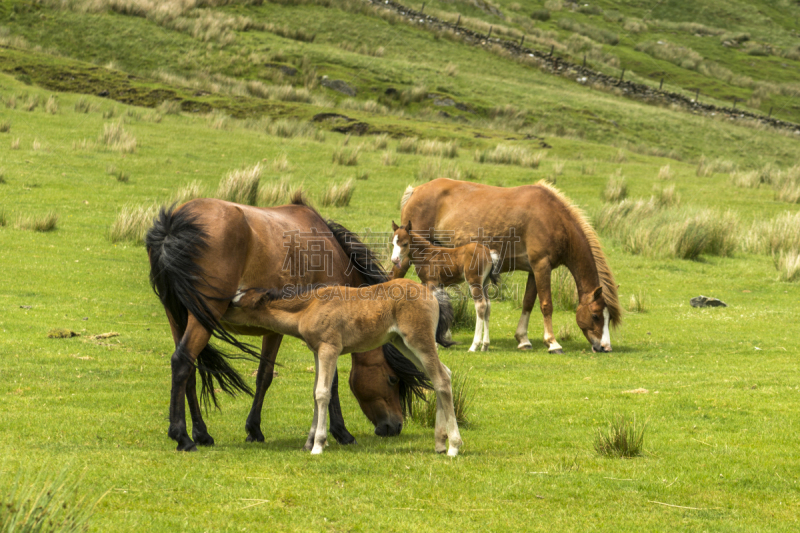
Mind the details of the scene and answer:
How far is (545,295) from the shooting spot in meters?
12.5

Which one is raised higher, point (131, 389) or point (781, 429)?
point (781, 429)

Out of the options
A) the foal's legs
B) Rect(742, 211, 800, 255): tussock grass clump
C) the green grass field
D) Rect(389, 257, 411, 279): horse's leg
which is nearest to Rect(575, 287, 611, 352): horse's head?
the green grass field

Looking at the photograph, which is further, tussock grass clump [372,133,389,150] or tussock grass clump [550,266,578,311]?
tussock grass clump [372,133,389,150]

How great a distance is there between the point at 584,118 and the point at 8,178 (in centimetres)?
3028

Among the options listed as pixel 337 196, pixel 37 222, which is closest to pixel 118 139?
pixel 37 222

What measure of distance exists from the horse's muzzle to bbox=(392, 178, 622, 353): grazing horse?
15.8ft

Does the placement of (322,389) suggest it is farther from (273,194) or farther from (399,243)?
(273,194)

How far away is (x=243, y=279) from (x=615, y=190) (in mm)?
19817

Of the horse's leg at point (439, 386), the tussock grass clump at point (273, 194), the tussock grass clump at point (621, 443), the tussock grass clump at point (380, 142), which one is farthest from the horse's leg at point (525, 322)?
the tussock grass clump at point (380, 142)

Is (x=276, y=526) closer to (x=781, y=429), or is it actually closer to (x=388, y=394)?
(x=388, y=394)

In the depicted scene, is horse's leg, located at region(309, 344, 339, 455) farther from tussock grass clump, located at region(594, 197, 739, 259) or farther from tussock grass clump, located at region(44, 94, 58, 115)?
tussock grass clump, located at region(44, 94, 58, 115)


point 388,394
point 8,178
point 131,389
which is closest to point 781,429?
point 388,394

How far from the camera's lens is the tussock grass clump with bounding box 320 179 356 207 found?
68.6 ft

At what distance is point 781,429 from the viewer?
7.55 metres
